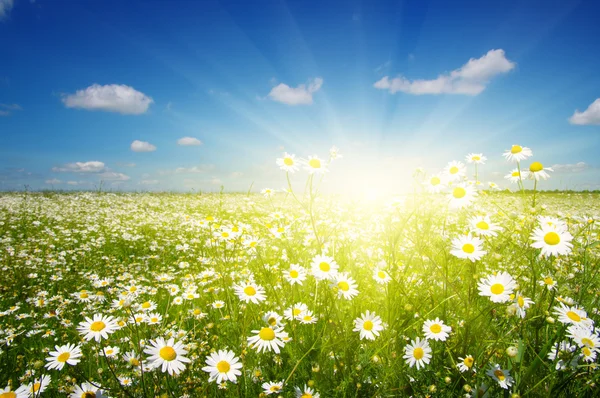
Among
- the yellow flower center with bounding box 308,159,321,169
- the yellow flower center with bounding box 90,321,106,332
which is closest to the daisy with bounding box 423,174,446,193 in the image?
the yellow flower center with bounding box 308,159,321,169

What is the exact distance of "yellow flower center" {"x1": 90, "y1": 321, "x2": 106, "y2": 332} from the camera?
2.11m

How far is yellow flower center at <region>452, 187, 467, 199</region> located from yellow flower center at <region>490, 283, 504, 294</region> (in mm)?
681

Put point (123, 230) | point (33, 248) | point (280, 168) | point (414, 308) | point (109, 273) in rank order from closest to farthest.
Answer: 1. point (414, 308)
2. point (280, 168)
3. point (109, 273)
4. point (33, 248)
5. point (123, 230)

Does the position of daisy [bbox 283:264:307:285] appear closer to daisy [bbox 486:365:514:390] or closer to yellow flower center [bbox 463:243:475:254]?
yellow flower center [bbox 463:243:475:254]

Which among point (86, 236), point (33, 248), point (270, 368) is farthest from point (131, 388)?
point (86, 236)

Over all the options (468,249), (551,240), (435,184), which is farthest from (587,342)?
(435,184)

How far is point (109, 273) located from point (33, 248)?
9.60 feet

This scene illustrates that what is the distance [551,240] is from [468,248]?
0.49 meters

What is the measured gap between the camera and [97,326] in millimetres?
2131

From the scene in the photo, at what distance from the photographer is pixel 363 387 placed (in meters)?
2.09

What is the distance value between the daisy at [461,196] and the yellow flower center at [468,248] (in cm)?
29

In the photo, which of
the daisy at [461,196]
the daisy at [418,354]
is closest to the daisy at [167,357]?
the daisy at [418,354]

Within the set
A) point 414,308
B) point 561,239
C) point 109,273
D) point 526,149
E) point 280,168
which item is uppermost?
point 526,149

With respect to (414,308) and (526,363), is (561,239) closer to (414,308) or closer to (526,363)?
(526,363)
